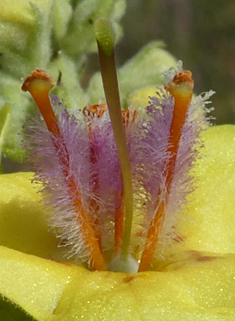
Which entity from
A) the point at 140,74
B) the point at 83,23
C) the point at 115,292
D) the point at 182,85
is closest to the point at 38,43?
the point at 83,23

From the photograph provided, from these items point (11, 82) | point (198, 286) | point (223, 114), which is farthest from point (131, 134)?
point (223, 114)

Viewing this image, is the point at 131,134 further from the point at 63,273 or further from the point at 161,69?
the point at 161,69

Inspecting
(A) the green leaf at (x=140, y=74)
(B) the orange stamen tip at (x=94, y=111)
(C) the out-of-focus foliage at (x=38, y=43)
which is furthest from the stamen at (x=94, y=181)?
(A) the green leaf at (x=140, y=74)

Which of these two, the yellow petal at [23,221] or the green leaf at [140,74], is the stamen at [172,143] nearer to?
the yellow petal at [23,221]

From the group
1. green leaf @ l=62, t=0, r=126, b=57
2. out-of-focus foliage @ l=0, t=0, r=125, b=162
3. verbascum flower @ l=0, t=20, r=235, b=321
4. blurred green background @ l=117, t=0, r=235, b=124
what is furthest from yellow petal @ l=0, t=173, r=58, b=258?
blurred green background @ l=117, t=0, r=235, b=124

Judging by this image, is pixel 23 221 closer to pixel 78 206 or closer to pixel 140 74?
pixel 78 206

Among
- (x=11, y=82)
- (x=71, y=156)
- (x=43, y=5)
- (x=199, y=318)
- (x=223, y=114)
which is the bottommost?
(x=199, y=318)
